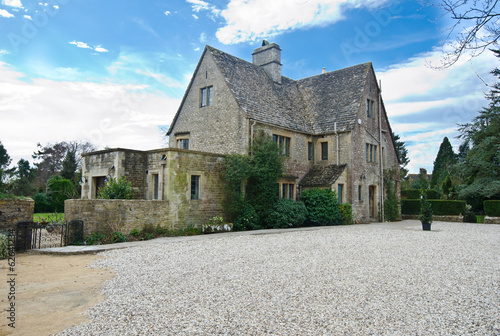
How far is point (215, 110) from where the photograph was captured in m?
21.0

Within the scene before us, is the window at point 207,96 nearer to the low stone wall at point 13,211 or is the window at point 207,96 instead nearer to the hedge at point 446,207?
the low stone wall at point 13,211

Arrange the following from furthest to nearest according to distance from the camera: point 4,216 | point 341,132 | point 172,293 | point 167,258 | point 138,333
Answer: point 341,132, point 4,216, point 167,258, point 172,293, point 138,333

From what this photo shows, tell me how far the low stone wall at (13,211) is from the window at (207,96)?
40.3ft

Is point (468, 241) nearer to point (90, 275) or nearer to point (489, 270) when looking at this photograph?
point (489, 270)

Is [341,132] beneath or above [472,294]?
above

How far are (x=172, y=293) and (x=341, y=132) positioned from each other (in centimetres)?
1834

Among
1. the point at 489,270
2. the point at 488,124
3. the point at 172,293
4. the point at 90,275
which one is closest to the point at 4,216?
the point at 90,275

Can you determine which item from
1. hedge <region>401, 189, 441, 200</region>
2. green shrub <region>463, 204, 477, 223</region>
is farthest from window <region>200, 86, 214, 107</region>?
hedge <region>401, 189, 441, 200</region>

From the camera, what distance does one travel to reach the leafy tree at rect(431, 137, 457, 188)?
45281 millimetres

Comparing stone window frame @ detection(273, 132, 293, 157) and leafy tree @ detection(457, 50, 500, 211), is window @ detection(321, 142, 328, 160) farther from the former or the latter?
leafy tree @ detection(457, 50, 500, 211)

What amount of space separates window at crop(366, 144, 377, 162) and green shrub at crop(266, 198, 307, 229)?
291 inches

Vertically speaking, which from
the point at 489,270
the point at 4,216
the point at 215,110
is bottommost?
the point at 489,270

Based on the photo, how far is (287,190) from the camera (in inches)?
835

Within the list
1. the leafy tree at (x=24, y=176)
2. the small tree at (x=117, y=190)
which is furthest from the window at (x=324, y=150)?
the leafy tree at (x=24, y=176)
